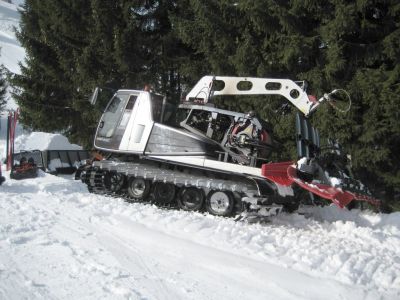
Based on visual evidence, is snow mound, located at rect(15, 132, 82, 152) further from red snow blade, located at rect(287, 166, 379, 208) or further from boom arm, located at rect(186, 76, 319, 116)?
red snow blade, located at rect(287, 166, 379, 208)

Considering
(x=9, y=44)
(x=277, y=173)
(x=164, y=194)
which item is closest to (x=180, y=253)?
(x=277, y=173)

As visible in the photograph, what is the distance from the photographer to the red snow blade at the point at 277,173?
756cm

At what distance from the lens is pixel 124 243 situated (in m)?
6.04

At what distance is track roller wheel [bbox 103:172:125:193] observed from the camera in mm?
9359

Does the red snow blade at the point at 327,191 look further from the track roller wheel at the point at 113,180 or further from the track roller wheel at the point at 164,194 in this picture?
the track roller wheel at the point at 113,180

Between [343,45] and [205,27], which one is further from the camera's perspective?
[205,27]

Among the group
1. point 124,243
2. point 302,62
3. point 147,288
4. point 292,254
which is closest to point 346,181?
point 292,254

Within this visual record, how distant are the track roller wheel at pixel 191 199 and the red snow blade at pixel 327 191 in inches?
68.3

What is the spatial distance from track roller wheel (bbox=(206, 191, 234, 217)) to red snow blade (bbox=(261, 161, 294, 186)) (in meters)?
0.84

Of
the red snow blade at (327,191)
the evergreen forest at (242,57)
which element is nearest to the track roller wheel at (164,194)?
the red snow blade at (327,191)

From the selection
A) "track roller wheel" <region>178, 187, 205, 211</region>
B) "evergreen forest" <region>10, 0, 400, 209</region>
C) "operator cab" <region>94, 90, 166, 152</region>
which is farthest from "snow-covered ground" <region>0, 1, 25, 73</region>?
"track roller wheel" <region>178, 187, 205, 211</region>

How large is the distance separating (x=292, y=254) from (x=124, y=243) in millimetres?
2199

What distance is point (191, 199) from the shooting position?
8539 millimetres

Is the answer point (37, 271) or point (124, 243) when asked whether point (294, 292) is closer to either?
point (124, 243)
